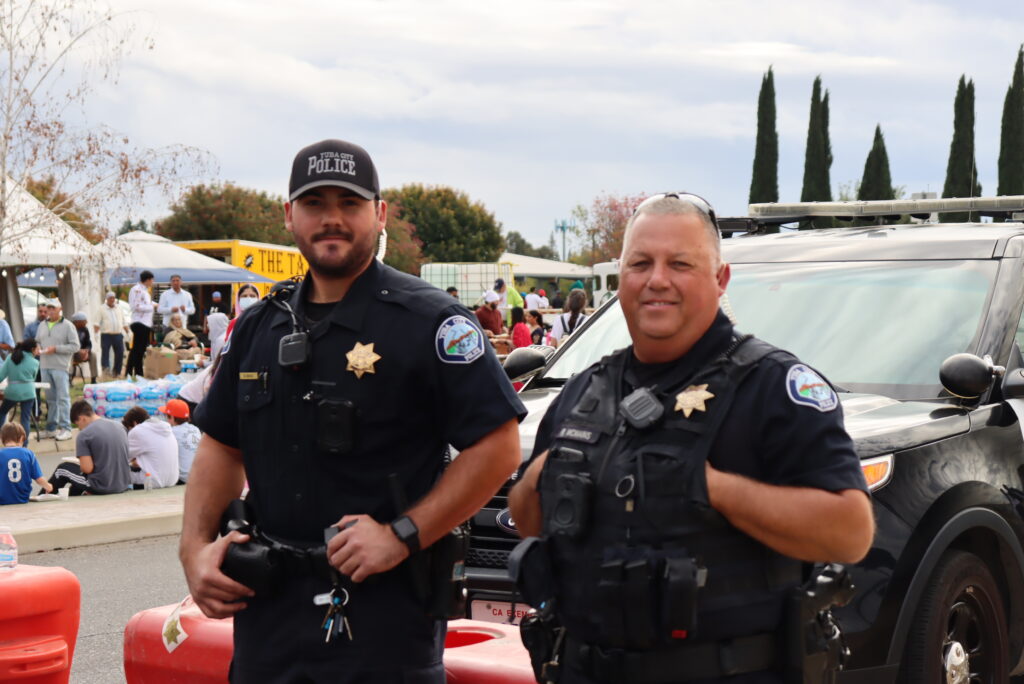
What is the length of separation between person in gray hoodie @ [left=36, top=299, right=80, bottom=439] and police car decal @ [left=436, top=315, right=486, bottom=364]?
15390mm

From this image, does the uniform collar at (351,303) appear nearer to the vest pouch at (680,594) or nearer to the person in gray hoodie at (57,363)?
the vest pouch at (680,594)

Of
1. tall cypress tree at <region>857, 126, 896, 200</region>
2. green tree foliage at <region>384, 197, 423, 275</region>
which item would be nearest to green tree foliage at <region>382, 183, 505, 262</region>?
green tree foliage at <region>384, 197, 423, 275</region>

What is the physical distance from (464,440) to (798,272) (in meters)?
3.04

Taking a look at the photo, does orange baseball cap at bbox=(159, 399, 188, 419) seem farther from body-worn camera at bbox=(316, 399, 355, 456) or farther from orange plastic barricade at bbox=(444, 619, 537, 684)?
body-worn camera at bbox=(316, 399, 355, 456)

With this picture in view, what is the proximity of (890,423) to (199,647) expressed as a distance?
245cm

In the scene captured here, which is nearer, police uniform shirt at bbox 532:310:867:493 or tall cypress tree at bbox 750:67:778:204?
police uniform shirt at bbox 532:310:867:493

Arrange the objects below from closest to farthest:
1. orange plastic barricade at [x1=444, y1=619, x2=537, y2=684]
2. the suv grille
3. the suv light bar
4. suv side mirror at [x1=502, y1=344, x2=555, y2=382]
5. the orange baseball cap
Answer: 1. orange plastic barricade at [x1=444, y1=619, x2=537, y2=684]
2. the suv grille
3. suv side mirror at [x1=502, y1=344, x2=555, y2=382]
4. the suv light bar
5. the orange baseball cap

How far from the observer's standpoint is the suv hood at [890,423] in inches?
169

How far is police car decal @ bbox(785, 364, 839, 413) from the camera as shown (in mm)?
2484

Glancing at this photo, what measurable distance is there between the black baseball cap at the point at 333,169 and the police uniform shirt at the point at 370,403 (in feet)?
0.75

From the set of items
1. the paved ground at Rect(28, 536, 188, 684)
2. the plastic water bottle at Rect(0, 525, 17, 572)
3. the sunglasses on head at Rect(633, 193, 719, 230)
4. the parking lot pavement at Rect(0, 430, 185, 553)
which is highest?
the sunglasses on head at Rect(633, 193, 719, 230)

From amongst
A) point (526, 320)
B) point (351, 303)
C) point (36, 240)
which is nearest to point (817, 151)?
point (526, 320)

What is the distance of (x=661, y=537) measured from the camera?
2.48 m

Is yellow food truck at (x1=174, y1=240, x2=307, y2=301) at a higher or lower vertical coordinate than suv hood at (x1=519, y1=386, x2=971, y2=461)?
higher
